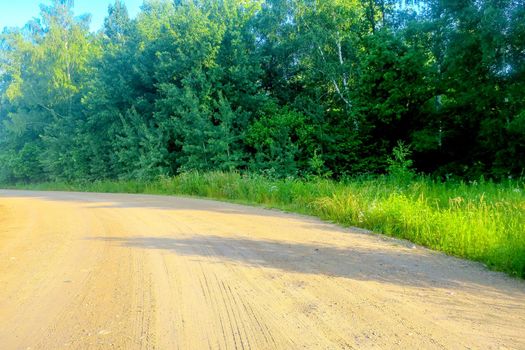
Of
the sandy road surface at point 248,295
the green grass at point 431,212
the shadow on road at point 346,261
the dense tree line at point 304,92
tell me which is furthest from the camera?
the dense tree line at point 304,92

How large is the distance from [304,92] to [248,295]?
26338mm

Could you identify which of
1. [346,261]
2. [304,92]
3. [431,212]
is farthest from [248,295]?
[304,92]

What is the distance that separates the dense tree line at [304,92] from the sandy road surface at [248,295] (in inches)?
535

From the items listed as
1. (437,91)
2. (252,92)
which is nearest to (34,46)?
(252,92)

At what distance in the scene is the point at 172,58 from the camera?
28.3 metres

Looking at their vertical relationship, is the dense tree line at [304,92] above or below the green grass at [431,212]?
above

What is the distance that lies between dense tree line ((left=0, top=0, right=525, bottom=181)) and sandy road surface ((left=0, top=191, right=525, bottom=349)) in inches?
535

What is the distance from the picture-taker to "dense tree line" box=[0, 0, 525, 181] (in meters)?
18.8

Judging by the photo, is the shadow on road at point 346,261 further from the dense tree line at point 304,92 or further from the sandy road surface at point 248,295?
the dense tree line at point 304,92

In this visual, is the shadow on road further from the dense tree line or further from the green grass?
the dense tree line

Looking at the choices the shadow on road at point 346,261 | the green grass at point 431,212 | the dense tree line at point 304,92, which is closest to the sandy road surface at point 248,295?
the shadow on road at point 346,261

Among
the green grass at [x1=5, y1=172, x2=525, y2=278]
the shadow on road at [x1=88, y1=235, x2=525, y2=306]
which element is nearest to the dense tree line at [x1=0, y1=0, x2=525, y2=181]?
the green grass at [x1=5, y1=172, x2=525, y2=278]

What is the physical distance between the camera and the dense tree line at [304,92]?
18.8m

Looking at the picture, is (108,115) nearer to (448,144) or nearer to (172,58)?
(172,58)
